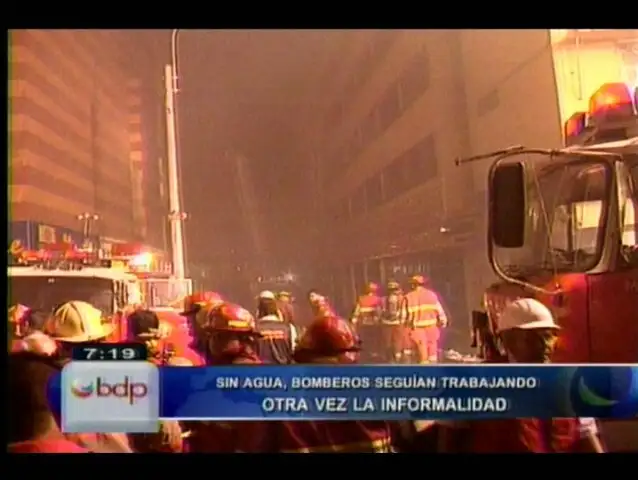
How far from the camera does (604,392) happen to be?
77.8 inches

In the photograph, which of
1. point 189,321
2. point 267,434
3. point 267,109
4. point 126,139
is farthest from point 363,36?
point 267,434

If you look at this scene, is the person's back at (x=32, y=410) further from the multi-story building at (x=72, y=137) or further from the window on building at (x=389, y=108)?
the window on building at (x=389, y=108)

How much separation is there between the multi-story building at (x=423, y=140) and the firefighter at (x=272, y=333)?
145 mm

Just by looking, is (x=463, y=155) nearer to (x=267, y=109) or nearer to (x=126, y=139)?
(x=267, y=109)

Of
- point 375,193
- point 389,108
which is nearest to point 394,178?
point 375,193

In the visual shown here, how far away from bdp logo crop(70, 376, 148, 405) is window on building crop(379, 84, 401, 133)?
84 centimetres

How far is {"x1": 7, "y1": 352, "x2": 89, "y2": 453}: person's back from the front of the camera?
6.63 ft

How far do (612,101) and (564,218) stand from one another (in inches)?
11.8

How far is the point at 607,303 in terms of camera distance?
1.92 m

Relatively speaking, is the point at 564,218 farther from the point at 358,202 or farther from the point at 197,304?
the point at 197,304

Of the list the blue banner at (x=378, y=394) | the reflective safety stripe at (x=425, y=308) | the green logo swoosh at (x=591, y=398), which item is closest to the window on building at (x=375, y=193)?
the reflective safety stripe at (x=425, y=308)

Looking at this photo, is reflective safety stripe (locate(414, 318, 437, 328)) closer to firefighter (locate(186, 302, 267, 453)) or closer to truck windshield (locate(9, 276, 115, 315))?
firefighter (locate(186, 302, 267, 453))

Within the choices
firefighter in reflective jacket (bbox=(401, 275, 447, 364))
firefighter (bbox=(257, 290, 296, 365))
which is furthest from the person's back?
firefighter in reflective jacket (bbox=(401, 275, 447, 364))

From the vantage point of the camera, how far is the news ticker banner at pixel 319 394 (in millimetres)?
1983
